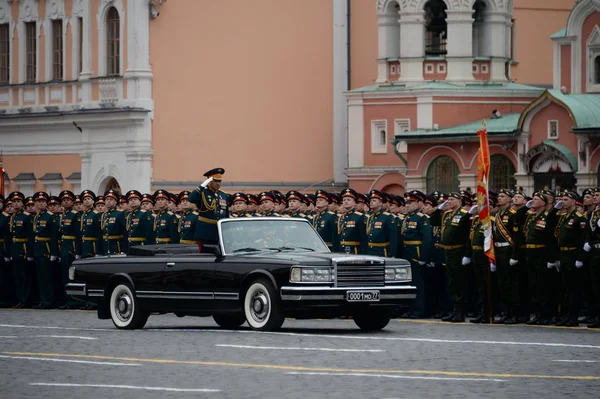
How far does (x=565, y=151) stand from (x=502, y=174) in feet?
11.1

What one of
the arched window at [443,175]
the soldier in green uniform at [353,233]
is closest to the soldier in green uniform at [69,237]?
the soldier in green uniform at [353,233]

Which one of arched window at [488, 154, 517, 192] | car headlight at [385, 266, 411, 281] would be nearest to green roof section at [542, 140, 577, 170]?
arched window at [488, 154, 517, 192]

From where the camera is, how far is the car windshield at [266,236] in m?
23.2

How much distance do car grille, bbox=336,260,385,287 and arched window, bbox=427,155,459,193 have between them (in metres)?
29.3

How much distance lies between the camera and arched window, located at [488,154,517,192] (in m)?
50.0

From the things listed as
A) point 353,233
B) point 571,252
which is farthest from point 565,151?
point 571,252

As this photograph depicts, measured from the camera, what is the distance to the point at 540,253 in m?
24.7

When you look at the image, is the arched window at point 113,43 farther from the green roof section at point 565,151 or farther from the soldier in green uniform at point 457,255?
the soldier in green uniform at point 457,255

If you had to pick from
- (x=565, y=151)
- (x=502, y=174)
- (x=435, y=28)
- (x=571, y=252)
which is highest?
→ (x=435, y=28)

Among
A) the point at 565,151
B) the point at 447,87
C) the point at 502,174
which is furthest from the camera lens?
the point at 447,87

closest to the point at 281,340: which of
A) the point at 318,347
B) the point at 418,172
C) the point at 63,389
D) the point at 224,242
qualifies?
→ the point at 318,347

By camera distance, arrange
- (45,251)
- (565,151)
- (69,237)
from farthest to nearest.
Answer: (565,151) < (45,251) < (69,237)

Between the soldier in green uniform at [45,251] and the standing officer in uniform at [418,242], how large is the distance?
23.5 ft

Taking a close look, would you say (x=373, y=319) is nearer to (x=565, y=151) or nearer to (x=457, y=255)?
(x=457, y=255)
